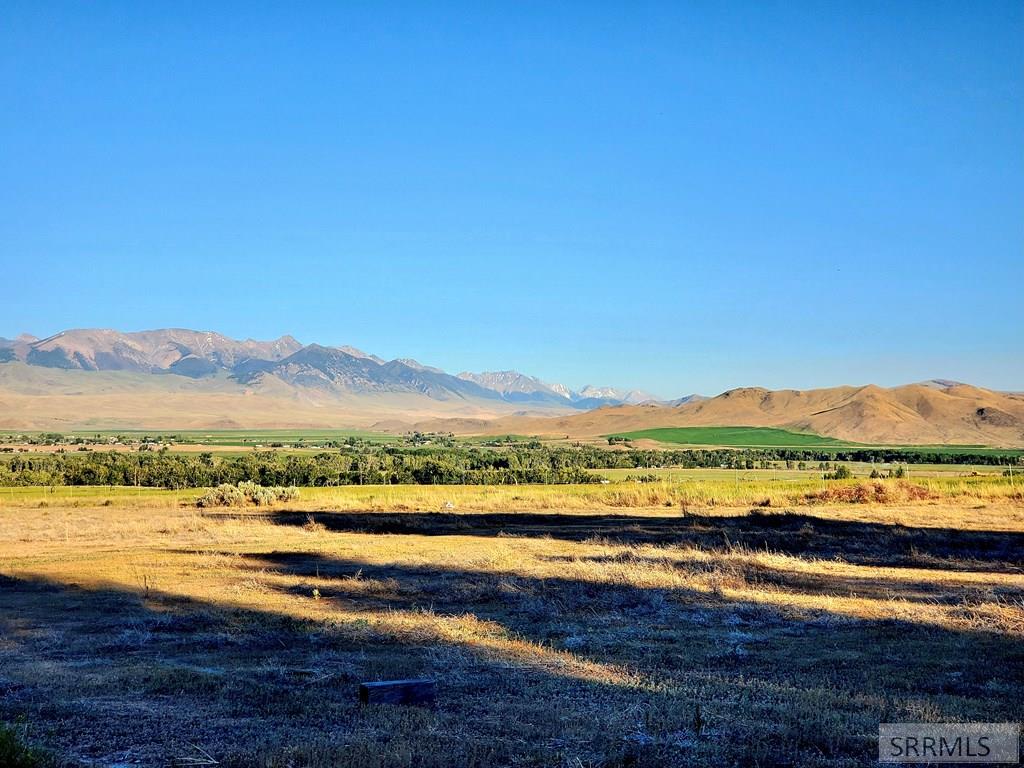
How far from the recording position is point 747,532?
34.4m

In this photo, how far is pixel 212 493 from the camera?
49.4 m

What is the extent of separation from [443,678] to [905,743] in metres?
5.85

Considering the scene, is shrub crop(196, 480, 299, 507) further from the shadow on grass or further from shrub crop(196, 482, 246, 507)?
the shadow on grass

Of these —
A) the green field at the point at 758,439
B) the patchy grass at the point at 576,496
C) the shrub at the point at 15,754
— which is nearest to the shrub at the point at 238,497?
the patchy grass at the point at 576,496

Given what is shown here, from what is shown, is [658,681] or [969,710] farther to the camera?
[658,681]

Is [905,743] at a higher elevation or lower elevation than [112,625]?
higher

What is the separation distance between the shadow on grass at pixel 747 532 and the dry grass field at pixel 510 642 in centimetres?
27

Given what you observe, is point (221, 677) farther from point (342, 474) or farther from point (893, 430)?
point (893, 430)

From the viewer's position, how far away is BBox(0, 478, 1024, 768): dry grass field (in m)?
9.27

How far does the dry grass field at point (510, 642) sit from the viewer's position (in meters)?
9.27

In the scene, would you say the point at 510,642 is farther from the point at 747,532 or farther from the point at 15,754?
the point at 747,532

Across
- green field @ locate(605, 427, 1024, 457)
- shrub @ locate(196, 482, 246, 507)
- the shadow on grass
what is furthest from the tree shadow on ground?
green field @ locate(605, 427, 1024, 457)

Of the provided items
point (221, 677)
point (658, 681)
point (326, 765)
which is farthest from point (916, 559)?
point (326, 765)

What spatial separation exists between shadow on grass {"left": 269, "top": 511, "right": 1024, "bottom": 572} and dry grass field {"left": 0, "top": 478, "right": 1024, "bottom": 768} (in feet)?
0.88
